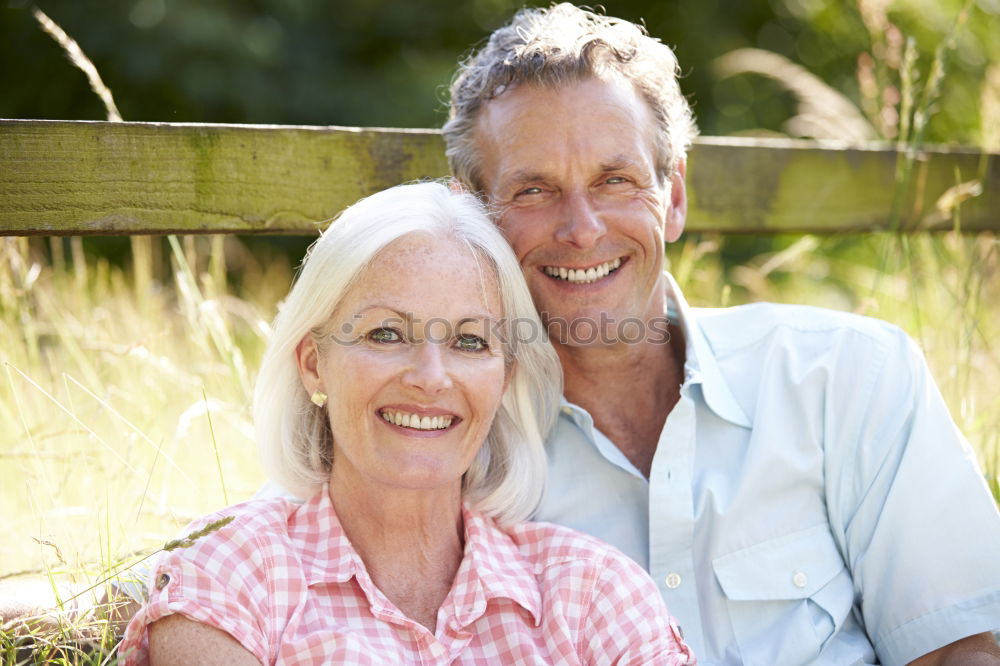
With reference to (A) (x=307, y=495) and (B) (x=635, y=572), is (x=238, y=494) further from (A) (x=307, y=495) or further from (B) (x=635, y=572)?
(B) (x=635, y=572)

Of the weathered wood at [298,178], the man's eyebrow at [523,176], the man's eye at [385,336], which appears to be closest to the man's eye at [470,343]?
the man's eye at [385,336]

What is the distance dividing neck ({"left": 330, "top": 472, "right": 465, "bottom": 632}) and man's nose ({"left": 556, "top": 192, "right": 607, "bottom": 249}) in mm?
675

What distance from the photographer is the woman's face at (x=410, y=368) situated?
6.64ft

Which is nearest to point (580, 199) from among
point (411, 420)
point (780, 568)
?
point (411, 420)

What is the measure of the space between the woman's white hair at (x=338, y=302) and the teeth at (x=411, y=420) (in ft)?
0.76

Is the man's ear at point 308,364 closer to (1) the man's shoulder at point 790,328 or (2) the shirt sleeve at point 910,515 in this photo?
(1) the man's shoulder at point 790,328

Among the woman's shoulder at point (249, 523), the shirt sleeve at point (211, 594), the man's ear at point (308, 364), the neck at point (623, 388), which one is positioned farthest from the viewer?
the neck at point (623, 388)

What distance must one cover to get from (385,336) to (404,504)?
1.13ft

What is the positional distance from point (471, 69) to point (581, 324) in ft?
2.40

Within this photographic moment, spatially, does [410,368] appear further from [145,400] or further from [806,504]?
[145,400]

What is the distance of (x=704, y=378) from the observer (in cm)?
244

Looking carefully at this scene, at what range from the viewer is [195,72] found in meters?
7.30

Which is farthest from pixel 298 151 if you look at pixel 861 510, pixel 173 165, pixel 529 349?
pixel 861 510

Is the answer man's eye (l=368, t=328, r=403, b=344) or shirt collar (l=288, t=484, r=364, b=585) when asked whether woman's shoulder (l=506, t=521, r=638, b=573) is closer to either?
shirt collar (l=288, t=484, r=364, b=585)
